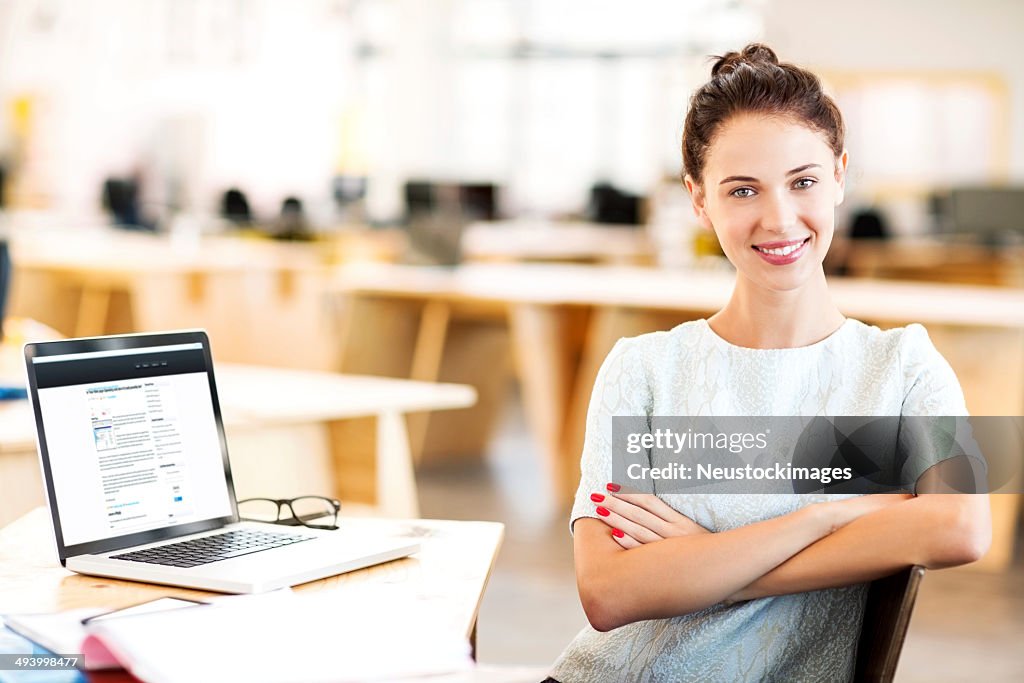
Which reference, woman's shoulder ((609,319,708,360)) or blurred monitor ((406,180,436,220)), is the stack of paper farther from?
blurred monitor ((406,180,436,220))

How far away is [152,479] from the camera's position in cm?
159

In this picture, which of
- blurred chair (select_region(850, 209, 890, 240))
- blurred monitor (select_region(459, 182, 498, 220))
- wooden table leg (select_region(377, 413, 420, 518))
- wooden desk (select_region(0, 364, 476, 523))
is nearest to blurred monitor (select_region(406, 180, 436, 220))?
blurred monitor (select_region(459, 182, 498, 220))

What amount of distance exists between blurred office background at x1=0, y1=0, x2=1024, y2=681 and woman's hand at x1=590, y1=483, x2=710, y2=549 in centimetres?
52

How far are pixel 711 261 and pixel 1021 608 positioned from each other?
2.95 meters

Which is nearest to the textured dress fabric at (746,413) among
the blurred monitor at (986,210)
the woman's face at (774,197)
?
the woman's face at (774,197)

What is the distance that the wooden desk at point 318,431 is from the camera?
290cm

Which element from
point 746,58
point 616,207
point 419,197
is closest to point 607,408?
point 746,58

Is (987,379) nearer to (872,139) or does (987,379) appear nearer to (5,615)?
(5,615)

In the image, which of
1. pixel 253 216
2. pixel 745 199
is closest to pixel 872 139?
pixel 253 216

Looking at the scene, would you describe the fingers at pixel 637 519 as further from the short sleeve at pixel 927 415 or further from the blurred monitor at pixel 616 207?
the blurred monitor at pixel 616 207

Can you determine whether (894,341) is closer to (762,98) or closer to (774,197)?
(774,197)

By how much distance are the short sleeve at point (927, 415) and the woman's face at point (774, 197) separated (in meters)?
0.17

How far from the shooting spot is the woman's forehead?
5.17 ft

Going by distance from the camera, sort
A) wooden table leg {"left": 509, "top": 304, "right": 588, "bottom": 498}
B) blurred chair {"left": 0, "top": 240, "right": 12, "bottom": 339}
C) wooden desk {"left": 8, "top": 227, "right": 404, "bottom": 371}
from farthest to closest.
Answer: wooden desk {"left": 8, "top": 227, "right": 404, "bottom": 371} → wooden table leg {"left": 509, "top": 304, "right": 588, "bottom": 498} → blurred chair {"left": 0, "top": 240, "right": 12, "bottom": 339}
